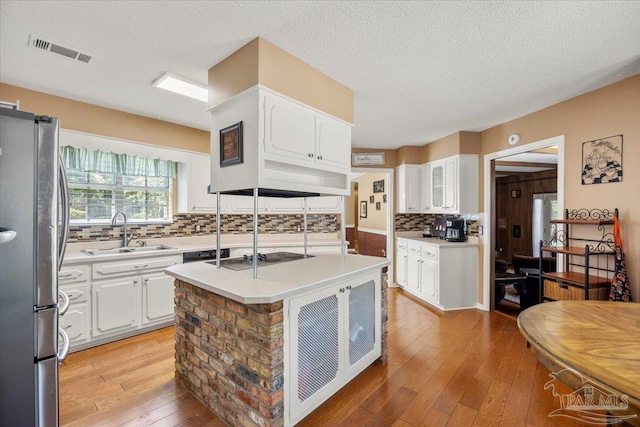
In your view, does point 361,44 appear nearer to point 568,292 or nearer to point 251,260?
point 251,260

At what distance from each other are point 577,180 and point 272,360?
324cm

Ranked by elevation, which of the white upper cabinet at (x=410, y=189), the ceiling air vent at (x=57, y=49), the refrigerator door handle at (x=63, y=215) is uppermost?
the ceiling air vent at (x=57, y=49)

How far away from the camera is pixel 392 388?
7.18ft

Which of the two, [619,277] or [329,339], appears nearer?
[329,339]

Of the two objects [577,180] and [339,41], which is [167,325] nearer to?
[339,41]

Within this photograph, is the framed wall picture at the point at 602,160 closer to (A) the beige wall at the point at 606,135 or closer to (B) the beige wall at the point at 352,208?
(A) the beige wall at the point at 606,135

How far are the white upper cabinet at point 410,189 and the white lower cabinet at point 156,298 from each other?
362cm

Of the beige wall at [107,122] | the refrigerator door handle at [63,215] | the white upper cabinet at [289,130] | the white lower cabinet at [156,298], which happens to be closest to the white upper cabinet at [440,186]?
the white upper cabinet at [289,130]

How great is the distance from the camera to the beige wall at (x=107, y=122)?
274 cm

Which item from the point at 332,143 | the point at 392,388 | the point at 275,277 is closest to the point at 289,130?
the point at 332,143

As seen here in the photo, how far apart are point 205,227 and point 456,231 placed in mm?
3599

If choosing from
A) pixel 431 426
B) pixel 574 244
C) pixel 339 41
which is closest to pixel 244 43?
pixel 339 41

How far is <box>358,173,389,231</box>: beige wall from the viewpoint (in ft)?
19.0

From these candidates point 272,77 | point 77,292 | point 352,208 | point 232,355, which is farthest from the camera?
point 352,208
